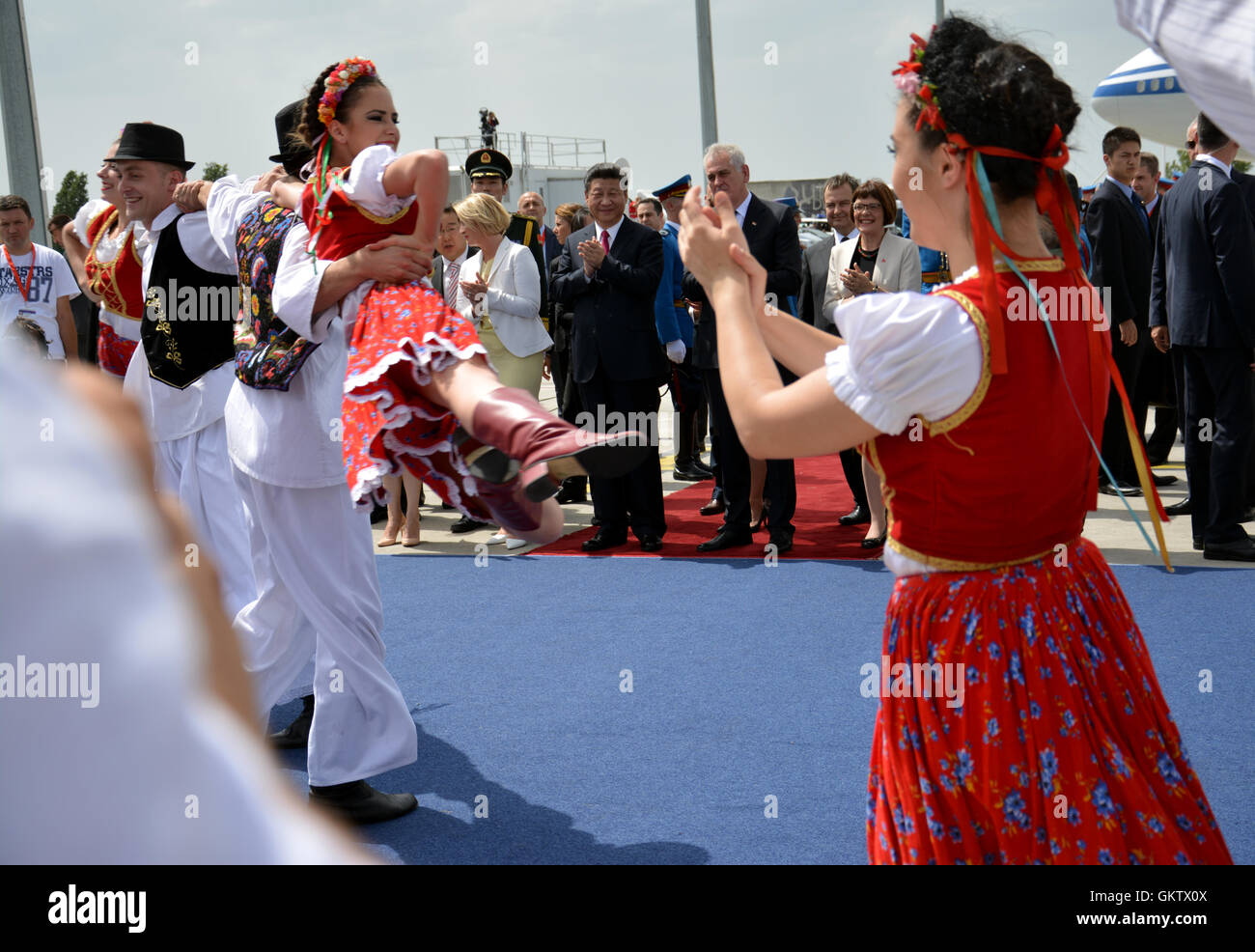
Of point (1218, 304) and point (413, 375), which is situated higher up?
point (413, 375)

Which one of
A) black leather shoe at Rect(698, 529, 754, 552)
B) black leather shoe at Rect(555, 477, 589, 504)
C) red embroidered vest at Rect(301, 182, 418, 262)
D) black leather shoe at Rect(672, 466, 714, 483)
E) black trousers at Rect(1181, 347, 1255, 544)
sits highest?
red embroidered vest at Rect(301, 182, 418, 262)

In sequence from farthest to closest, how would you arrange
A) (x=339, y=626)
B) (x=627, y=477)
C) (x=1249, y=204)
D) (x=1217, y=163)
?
(x=627, y=477) → (x=1249, y=204) → (x=1217, y=163) → (x=339, y=626)

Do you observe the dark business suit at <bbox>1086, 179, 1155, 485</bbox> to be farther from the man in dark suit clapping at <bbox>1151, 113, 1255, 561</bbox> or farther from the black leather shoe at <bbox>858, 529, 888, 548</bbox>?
the black leather shoe at <bbox>858, 529, 888, 548</bbox>

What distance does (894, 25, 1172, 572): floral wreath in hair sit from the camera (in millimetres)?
1846

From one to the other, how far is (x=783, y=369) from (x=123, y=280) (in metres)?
3.74

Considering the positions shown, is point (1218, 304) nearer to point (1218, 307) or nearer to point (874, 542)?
point (1218, 307)

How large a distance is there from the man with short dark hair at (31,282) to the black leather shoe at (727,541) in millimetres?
4732

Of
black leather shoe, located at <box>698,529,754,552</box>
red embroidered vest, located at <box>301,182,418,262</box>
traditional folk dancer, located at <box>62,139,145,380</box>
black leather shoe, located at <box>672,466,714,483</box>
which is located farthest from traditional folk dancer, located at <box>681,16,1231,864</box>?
black leather shoe, located at <box>672,466,714,483</box>

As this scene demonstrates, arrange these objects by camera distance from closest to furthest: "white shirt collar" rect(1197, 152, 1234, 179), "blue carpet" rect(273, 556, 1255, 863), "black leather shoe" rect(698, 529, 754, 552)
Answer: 1. "blue carpet" rect(273, 556, 1255, 863)
2. "white shirt collar" rect(1197, 152, 1234, 179)
3. "black leather shoe" rect(698, 529, 754, 552)

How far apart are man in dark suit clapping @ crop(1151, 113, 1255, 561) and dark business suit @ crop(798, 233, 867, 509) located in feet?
6.53

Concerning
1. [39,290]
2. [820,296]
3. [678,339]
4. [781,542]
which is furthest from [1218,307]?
[39,290]

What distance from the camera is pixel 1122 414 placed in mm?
7906

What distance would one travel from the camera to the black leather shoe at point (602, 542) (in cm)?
721
